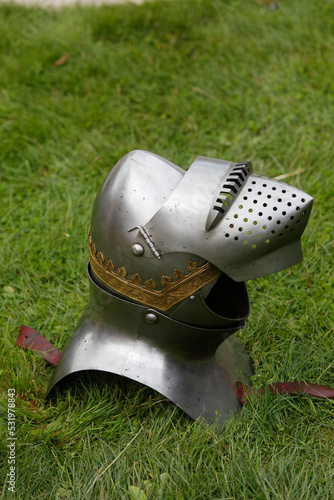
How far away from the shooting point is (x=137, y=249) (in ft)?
7.79

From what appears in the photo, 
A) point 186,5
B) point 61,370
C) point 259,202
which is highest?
point 259,202

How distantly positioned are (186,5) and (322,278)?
11.6 feet

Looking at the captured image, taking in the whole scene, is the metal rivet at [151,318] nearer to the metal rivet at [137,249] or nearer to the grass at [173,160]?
the metal rivet at [137,249]

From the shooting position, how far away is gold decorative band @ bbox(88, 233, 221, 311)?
2379 mm

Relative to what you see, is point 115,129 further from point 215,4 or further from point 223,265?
point 223,265

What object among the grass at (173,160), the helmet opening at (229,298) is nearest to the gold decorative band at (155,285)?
the helmet opening at (229,298)

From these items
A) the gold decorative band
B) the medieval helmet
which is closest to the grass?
the medieval helmet

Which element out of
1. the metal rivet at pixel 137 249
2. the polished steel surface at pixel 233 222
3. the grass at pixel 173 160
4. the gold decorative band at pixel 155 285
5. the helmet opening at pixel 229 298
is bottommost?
the grass at pixel 173 160

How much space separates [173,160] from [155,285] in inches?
82.1

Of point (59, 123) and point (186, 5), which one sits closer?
point (59, 123)

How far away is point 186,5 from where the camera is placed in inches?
227

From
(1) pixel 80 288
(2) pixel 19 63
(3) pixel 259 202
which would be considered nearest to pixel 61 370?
(1) pixel 80 288

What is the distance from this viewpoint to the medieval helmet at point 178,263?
→ 2311 millimetres

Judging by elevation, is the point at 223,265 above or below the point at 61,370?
above
